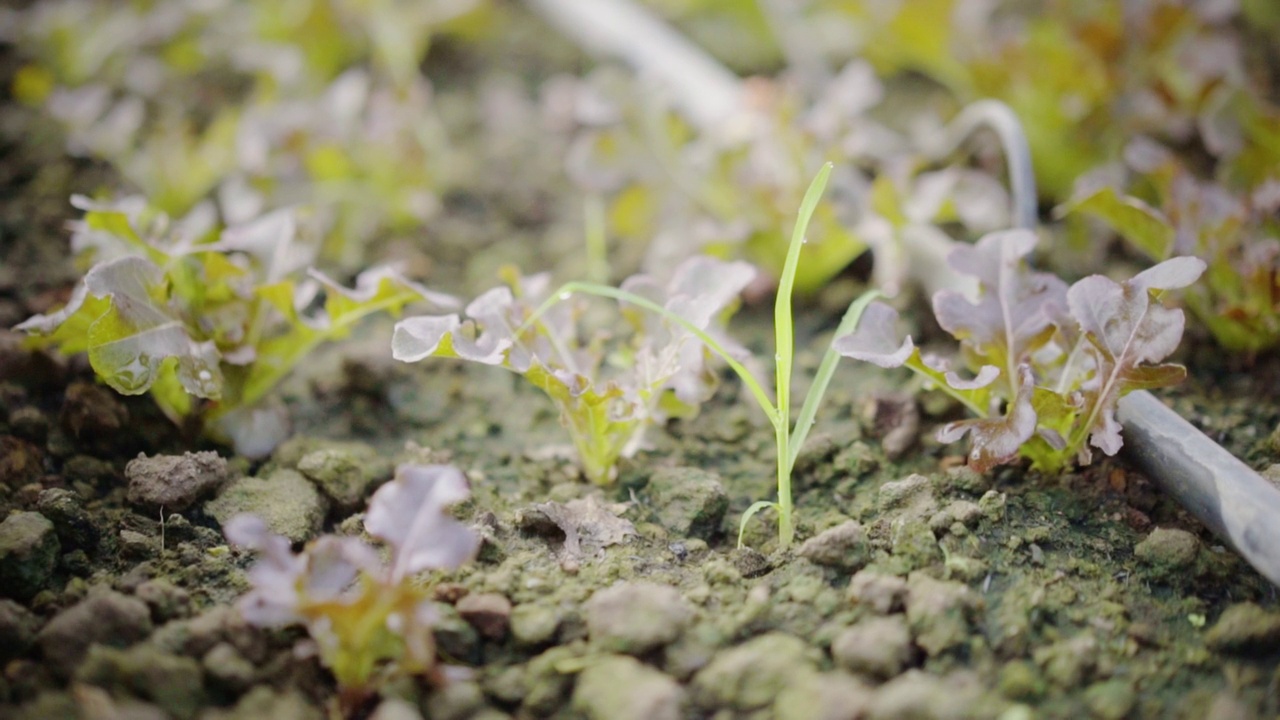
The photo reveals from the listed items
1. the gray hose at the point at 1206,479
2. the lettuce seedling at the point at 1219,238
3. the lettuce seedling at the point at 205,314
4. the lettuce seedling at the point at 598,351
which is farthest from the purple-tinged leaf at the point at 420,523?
the lettuce seedling at the point at 1219,238

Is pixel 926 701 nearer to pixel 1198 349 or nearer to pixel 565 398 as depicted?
pixel 565 398

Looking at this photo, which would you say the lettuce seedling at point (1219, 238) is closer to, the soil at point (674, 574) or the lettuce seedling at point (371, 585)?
the soil at point (674, 574)

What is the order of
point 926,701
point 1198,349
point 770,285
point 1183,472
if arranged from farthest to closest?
point 770,285
point 1198,349
point 1183,472
point 926,701

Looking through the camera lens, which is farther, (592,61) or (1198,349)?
(592,61)

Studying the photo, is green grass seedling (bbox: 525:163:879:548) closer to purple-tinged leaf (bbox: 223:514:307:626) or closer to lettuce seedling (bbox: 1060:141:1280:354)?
purple-tinged leaf (bbox: 223:514:307:626)

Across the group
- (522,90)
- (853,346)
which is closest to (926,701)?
(853,346)

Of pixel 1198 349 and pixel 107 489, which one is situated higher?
pixel 1198 349

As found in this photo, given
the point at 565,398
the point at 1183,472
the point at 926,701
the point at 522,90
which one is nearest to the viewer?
the point at 926,701
